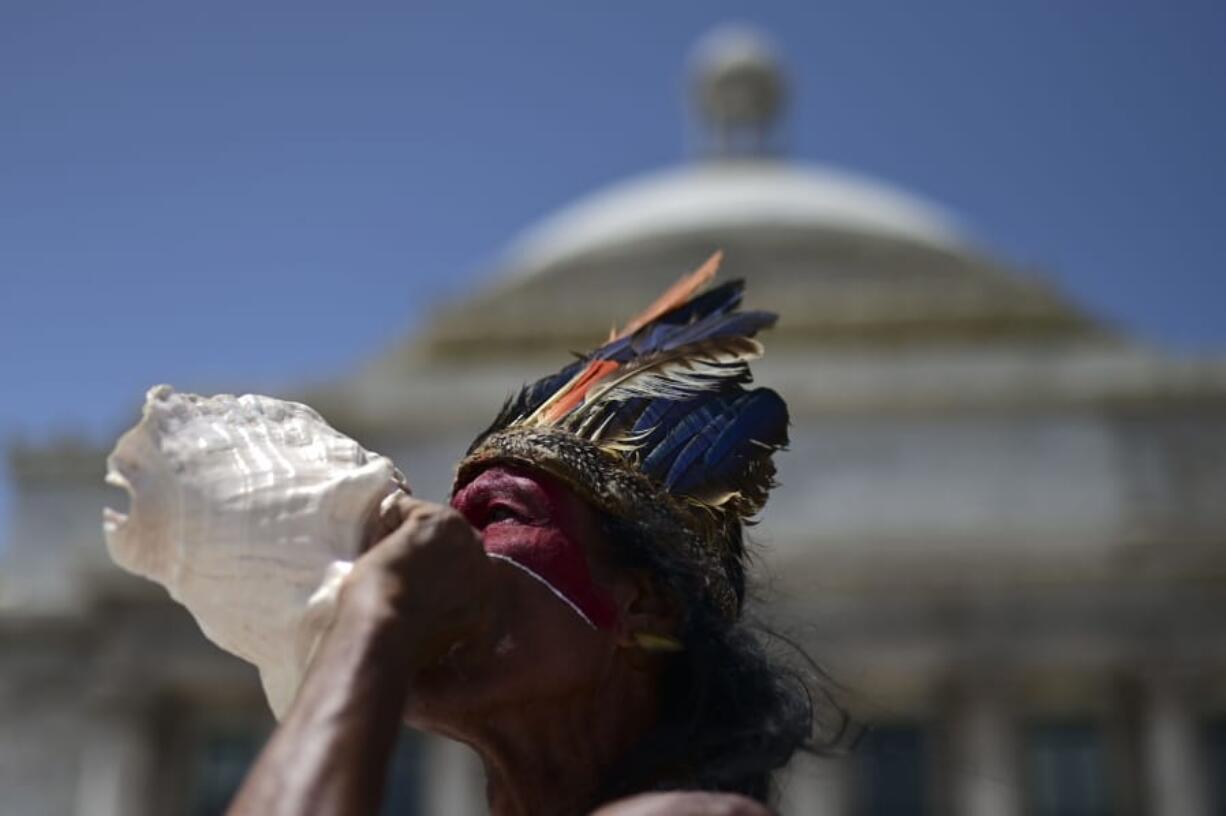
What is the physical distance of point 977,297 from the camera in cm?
4131

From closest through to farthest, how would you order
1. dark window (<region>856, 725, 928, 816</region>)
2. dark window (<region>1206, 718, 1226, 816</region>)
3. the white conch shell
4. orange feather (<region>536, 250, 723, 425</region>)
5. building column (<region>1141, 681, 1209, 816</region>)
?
1. the white conch shell
2. orange feather (<region>536, 250, 723, 425</region>)
3. building column (<region>1141, 681, 1209, 816</region>)
4. dark window (<region>1206, 718, 1226, 816</region>)
5. dark window (<region>856, 725, 928, 816</region>)

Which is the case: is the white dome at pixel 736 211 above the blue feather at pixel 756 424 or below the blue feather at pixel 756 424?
above

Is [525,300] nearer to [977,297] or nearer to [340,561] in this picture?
[977,297]

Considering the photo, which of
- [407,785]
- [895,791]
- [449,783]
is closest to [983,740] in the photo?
[895,791]

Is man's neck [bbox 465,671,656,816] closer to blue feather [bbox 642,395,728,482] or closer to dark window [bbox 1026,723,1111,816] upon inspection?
blue feather [bbox 642,395,728,482]

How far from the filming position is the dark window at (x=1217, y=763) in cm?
3434

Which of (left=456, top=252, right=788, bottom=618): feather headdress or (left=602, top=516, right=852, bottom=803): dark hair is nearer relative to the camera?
(left=602, top=516, right=852, bottom=803): dark hair

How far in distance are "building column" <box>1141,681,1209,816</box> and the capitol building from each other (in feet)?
0.17

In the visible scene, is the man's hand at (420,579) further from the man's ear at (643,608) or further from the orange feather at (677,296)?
the orange feather at (677,296)

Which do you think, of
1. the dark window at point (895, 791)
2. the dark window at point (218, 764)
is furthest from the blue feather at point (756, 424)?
the dark window at point (218, 764)

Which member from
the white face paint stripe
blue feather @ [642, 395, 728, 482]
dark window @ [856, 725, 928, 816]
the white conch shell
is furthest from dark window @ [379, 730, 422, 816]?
the white conch shell

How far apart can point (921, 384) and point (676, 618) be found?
3582cm

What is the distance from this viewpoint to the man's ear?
9.15 feet

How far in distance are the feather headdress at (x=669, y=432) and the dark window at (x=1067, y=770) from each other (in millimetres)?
33331
